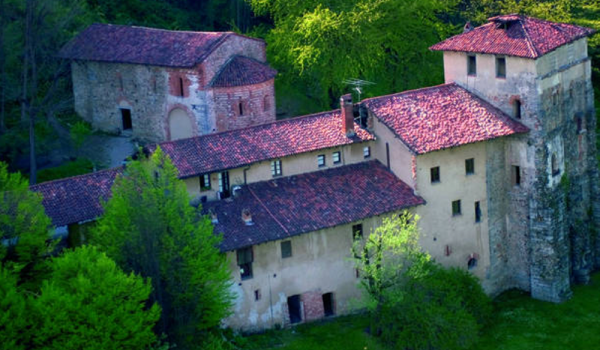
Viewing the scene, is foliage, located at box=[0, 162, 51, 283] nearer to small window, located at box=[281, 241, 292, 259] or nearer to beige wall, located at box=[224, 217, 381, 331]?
beige wall, located at box=[224, 217, 381, 331]

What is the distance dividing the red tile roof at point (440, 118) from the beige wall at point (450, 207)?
783mm

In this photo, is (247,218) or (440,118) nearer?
(247,218)

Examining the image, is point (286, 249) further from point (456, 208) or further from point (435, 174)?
point (456, 208)

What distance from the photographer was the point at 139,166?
197ft

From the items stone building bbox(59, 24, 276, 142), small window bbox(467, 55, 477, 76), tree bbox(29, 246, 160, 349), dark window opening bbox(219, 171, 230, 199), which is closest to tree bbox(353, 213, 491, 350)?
dark window opening bbox(219, 171, 230, 199)

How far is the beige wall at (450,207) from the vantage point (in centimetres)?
6762

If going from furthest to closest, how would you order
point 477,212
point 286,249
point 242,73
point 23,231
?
point 242,73, point 477,212, point 286,249, point 23,231

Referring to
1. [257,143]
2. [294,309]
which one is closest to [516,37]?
[257,143]

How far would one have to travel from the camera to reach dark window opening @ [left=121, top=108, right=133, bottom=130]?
268 ft

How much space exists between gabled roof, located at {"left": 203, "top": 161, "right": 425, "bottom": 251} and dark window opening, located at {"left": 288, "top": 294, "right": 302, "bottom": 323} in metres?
4.18

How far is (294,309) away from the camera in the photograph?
66188 mm

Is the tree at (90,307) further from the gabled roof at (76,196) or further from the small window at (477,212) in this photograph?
the small window at (477,212)

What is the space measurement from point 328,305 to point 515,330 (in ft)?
31.2

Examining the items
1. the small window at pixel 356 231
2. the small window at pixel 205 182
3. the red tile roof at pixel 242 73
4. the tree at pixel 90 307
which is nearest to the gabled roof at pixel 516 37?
the red tile roof at pixel 242 73
